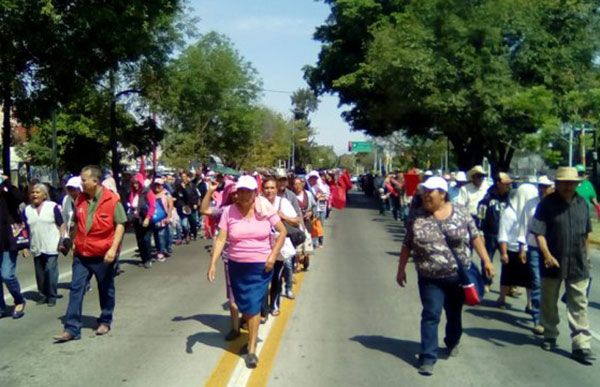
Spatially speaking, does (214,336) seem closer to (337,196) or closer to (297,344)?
(297,344)

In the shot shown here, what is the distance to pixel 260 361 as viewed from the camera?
264 inches

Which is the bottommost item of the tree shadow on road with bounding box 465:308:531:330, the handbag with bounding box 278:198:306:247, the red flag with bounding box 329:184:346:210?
the tree shadow on road with bounding box 465:308:531:330

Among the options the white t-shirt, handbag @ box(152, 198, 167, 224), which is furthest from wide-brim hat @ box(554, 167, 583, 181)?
handbag @ box(152, 198, 167, 224)

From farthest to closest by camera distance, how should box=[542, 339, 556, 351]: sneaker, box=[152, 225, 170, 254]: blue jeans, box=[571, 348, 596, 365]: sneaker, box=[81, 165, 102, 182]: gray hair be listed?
box=[152, 225, 170, 254]: blue jeans → box=[81, 165, 102, 182]: gray hair → box=[542, 339, 556, 351]: sneaker → box=[571, 348, 596, 365]: sneaker

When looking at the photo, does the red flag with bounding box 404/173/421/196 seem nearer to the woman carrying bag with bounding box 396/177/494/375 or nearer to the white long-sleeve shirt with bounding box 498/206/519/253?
the white long-sleeve shirt with bounding box 498/206/519/253

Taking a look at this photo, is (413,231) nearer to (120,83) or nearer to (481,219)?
(481,219)

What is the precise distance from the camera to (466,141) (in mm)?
42469

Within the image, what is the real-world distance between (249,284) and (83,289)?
1.98m

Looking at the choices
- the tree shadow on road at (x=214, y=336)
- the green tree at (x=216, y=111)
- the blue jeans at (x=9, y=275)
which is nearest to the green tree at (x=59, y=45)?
the blue jeans at (x=9, y=275)

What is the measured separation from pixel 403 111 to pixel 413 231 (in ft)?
97.3

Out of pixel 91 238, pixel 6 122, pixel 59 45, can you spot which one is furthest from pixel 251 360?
pixel 6 122

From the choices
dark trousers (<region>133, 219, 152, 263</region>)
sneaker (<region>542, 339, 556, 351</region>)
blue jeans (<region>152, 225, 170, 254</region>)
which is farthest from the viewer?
blue jeans (<region>152, 225, 170, 254</region>)

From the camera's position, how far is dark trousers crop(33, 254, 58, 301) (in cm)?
974

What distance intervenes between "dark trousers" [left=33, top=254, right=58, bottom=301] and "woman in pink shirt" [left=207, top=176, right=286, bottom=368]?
379 centimetres
